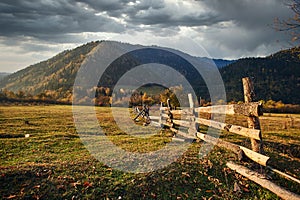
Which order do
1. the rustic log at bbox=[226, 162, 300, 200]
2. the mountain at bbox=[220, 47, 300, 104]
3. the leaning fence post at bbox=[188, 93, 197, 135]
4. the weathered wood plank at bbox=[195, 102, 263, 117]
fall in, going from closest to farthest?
the rustic log at bbox=[226, 162, 300, 200] → the weathered wood plank at bbox=[195, 102, 263, 117] → the leaning fence post at bbox=[188, 93, 197, 135] → the mountain at bbox=[220, 47, 300, 104]

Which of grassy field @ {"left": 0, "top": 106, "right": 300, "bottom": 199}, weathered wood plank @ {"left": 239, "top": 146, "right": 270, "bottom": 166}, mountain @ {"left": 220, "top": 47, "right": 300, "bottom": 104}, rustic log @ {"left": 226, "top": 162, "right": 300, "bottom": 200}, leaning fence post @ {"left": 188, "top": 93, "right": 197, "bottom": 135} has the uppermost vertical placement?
mountain @ {"left": 220, "top": 47, "right": 300, "bottom": 104}

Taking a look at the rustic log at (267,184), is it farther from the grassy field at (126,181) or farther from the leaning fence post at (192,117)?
the leaning fence post at (192,117)

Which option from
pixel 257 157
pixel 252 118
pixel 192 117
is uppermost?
pixel 252 118

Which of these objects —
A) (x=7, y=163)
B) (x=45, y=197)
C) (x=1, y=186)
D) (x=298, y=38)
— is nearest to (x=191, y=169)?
(x=45, y=197)

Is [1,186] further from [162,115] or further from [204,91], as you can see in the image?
[204,91]

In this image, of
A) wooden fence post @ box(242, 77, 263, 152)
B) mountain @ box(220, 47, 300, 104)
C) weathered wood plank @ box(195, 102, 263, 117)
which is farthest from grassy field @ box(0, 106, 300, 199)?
mountain @ box(220, 47, 300, 104)

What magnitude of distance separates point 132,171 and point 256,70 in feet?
356

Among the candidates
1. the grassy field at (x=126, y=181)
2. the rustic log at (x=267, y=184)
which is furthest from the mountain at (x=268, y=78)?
the rustic log at (x=267, y=184)

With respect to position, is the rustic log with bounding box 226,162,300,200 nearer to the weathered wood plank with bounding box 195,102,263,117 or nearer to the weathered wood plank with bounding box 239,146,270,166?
the weathered wood plank with bounding box 239,146,270,166

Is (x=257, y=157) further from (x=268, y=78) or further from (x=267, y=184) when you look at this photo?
(x=268, y=78)

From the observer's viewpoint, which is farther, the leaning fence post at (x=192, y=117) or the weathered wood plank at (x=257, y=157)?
the leaning fence post at (x=192, y=117)

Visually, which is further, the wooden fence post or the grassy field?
the wooden fence post

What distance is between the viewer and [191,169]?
310 inches

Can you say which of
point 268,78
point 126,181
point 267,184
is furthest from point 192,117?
point 268,78
